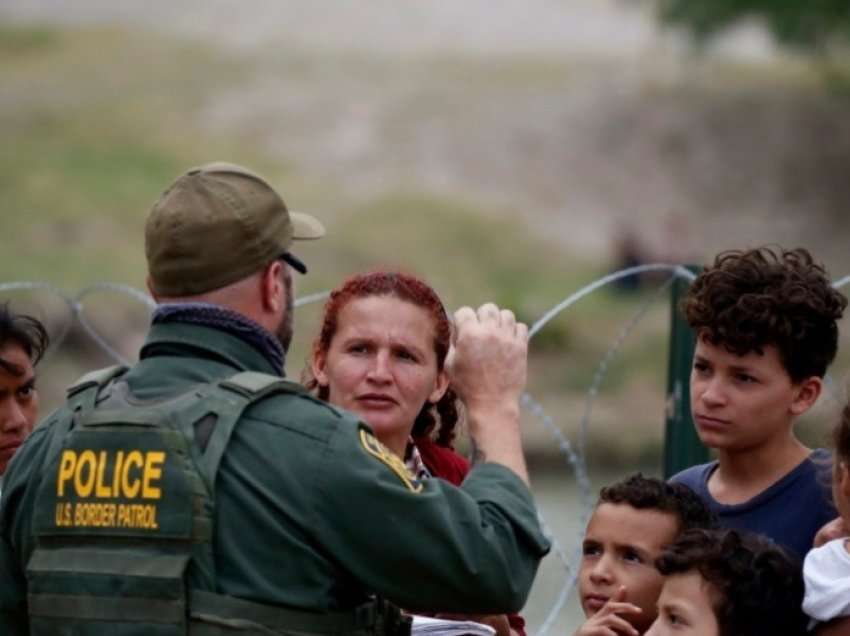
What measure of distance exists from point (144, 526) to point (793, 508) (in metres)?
1.68

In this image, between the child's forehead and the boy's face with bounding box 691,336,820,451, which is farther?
the boy's face with bounding box 691,336,820,451

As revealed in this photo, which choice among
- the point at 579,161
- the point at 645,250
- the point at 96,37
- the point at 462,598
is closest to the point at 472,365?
the point at 462,598

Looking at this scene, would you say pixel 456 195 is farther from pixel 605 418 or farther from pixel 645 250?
pixel 605 418

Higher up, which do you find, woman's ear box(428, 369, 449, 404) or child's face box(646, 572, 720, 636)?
woman's ear box(428, 369, 449, 404)

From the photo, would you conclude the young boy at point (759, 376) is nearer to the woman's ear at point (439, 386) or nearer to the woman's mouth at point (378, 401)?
the woman's ear at point (439, 386)

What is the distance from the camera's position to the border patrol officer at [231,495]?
396 cm

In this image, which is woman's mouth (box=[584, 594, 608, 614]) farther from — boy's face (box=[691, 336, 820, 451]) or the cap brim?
the cap brim

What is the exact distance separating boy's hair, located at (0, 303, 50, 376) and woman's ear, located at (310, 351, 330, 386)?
1.13 m

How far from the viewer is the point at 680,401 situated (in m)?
6.64

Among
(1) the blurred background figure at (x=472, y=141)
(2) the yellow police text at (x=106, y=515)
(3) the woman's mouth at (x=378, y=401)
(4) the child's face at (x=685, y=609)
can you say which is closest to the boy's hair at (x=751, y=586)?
(4) the child's face at (x=685, y=609)

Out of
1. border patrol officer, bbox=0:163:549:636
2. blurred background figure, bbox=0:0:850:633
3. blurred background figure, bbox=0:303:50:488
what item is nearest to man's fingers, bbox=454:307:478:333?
border patrol officer, bbox=0:163:549:636

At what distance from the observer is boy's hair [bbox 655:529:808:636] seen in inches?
178

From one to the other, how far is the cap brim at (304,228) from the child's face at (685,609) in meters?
1.09

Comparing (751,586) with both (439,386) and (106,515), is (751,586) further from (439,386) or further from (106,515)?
(106,515)
